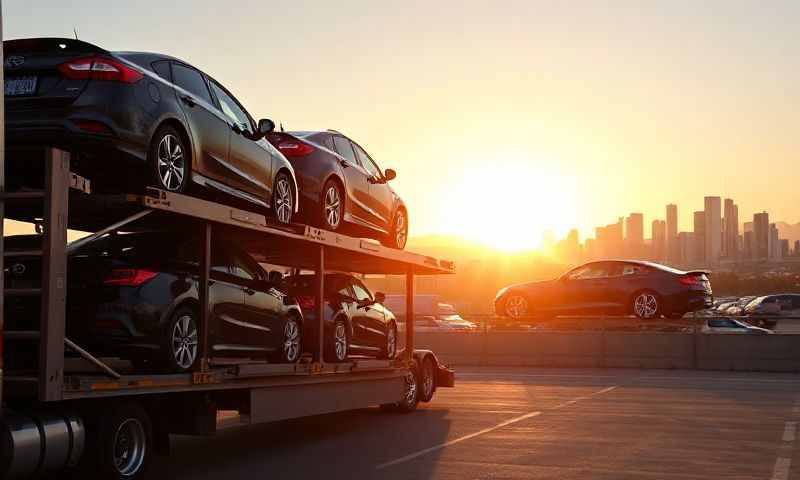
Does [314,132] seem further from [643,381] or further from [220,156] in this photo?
[643,381]

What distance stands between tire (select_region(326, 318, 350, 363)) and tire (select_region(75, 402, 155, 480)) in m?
4.61

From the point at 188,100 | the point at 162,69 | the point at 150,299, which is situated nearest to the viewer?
the point at 150,299

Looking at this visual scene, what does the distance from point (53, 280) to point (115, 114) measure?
1695 mm

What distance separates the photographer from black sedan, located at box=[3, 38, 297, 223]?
8.72 meters

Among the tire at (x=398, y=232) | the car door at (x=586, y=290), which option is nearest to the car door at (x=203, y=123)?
the tire at (x=398, y=232)

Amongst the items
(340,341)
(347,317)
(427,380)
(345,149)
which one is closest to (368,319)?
(347,317)

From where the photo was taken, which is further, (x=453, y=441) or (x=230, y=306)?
(x=453, y=441)

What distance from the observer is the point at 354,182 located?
1514cm

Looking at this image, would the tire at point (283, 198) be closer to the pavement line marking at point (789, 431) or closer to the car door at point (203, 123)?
the car door at point (203, 123)

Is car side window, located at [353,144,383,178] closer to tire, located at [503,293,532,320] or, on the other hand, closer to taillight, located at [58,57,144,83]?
taillight, located at [58,57,144,83]

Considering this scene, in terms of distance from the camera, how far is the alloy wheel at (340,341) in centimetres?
1395

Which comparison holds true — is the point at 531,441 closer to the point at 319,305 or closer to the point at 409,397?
the point at 319,305

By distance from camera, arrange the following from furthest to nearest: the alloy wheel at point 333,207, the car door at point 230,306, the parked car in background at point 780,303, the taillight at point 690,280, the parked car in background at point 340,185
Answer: the parked car in background at point 780,303 → the taillight at point 690,280 → the alloy wheel at point 333,207 → the parked car in background at point 340,185 → the car door at point 230,306

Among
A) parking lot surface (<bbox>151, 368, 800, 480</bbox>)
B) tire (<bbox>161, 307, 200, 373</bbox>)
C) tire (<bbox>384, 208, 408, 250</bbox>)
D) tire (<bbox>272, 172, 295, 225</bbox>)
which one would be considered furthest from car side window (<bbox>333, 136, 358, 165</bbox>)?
tire (<bbox>161, 307, 200, 373</bbox>)
